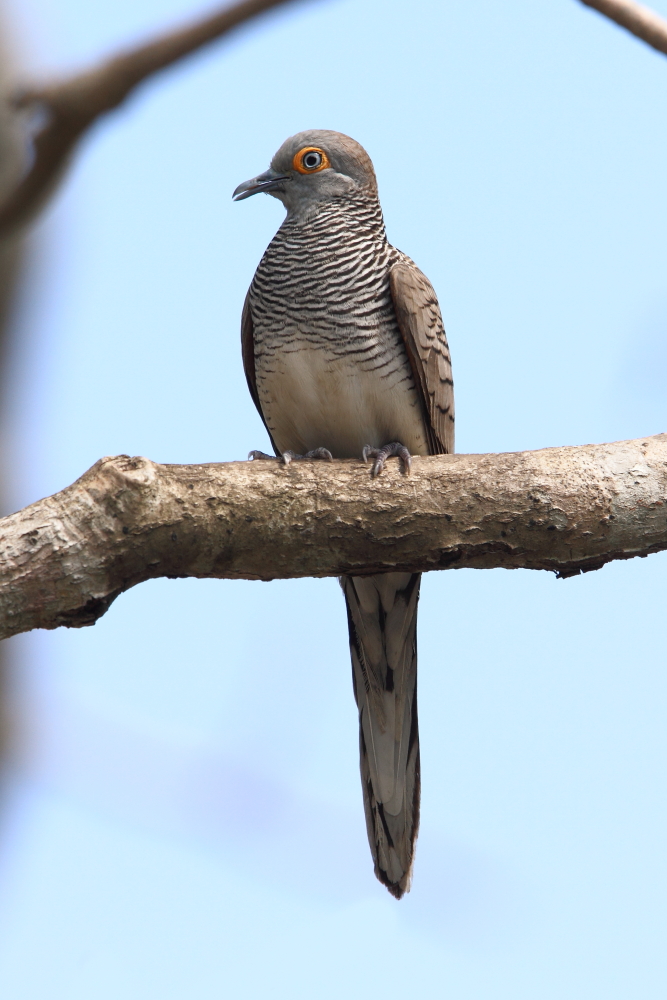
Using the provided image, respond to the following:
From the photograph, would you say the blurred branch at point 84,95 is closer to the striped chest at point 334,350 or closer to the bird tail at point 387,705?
the striped chest at point 334,350

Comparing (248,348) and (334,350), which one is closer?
(334,350)

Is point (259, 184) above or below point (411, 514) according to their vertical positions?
above

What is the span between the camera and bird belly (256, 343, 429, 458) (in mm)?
5598

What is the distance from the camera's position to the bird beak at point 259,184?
6383 millimetres

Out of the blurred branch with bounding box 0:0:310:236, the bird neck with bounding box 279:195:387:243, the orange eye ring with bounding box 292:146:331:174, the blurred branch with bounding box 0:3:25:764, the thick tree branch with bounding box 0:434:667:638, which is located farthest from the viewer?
the orange eye ring with bounding box 292:146:331:174

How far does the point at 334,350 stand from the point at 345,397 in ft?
0.87

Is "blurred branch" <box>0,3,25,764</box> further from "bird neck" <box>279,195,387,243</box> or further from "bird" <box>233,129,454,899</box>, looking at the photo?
"bird neck" <box>279,195,387,243</box>

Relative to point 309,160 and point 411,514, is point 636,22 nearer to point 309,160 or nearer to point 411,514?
point 411,514

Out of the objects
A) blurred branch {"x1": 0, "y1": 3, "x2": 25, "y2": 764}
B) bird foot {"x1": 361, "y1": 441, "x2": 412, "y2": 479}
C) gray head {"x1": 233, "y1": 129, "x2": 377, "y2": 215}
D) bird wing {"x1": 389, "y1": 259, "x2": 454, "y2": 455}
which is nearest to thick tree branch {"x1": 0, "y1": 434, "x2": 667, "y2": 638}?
bird foot {"x1": 361, "y1": 441, "x2": 412, "y2": 479}

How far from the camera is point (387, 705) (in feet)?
19.4

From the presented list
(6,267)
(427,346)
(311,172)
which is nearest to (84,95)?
(6,267)

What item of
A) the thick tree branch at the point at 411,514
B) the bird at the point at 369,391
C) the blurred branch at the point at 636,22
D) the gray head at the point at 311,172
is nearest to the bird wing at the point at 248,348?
the bird at the point at 369,391

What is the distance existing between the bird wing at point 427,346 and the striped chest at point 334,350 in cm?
6

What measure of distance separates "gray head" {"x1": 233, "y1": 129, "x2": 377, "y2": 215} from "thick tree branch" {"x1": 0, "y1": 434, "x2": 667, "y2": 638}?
2379 mm
